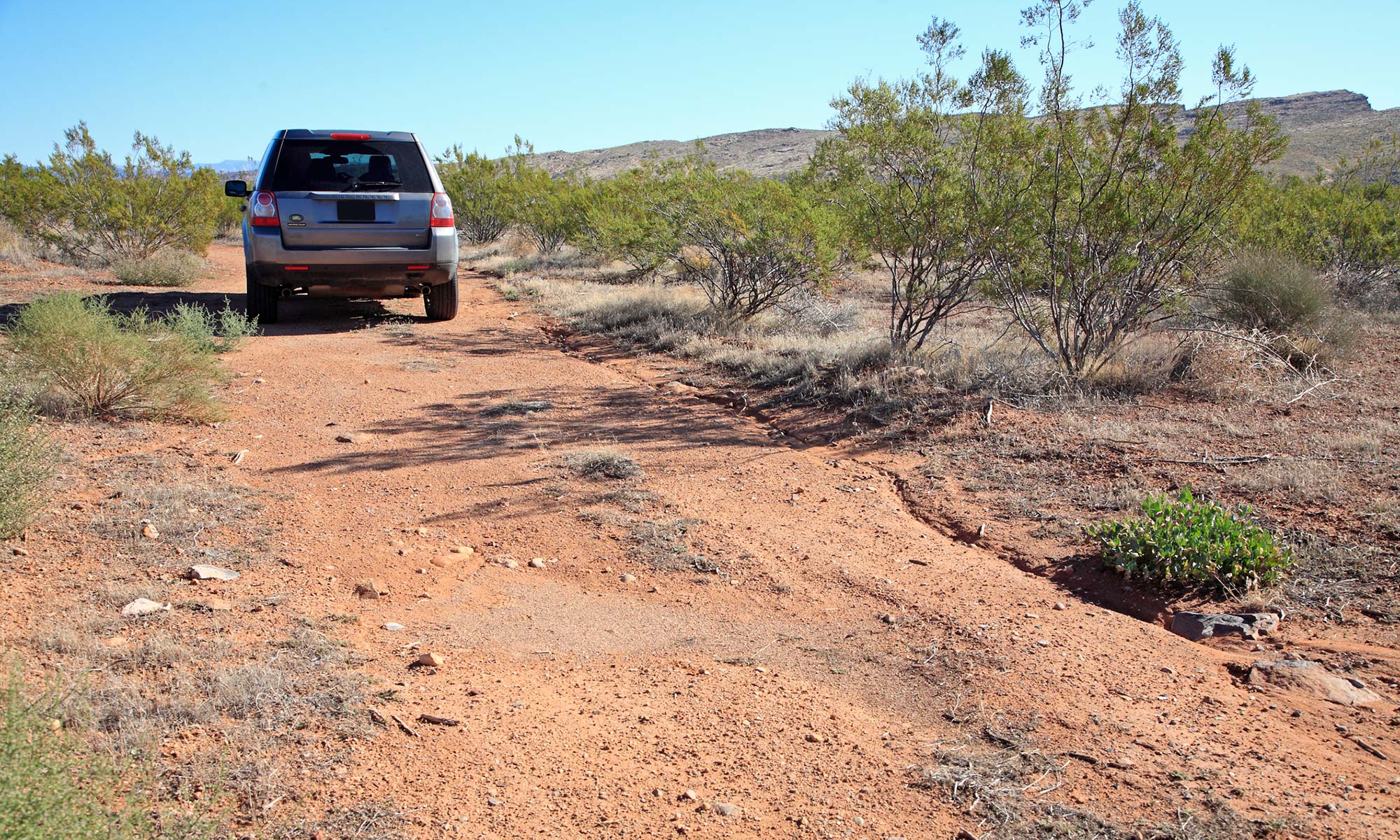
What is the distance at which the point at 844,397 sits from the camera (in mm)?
7652

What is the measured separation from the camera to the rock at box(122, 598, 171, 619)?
3.47m

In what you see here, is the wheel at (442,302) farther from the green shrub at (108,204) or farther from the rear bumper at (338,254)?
the green shrub at (108,204)

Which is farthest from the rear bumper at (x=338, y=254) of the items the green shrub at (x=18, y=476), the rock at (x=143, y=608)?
the rock at (x=143, y=608)

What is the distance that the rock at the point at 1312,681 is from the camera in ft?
11.0

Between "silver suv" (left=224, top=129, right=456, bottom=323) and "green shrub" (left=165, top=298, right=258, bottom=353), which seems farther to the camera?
"silver suv" (left=224, top=129, right=456, bottom=323)

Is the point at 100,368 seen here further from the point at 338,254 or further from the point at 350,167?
the point at 350,167

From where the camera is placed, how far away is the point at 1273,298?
387 inches

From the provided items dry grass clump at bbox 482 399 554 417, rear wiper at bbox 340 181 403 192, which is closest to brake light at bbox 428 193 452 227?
rear wiper at bbox 340 181 403 192

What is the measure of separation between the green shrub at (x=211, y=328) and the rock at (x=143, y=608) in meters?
3.77

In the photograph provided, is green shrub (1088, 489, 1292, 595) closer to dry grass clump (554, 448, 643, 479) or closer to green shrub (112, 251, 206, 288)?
dry grass clump (554, 448, 643, 479)

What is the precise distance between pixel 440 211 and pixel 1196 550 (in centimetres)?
788

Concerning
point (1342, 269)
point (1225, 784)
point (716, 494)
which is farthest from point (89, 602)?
point (1342, 269)

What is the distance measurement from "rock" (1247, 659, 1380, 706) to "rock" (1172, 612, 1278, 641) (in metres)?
0.24

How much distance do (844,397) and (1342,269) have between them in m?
11.2
